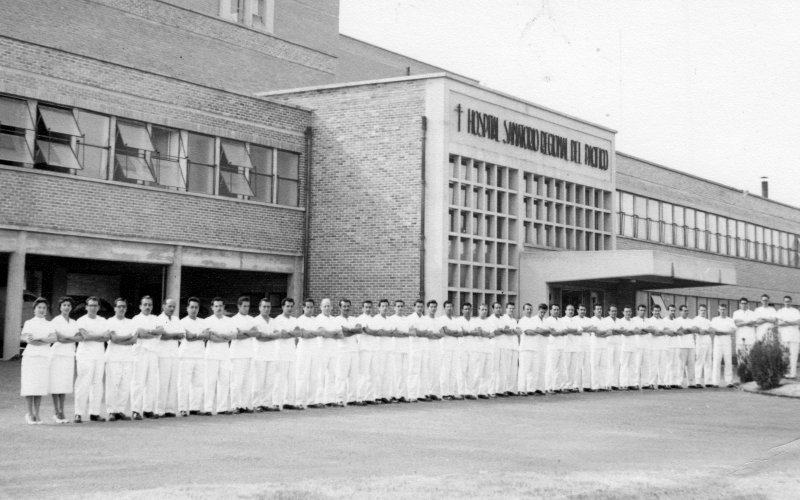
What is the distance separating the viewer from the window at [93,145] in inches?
903

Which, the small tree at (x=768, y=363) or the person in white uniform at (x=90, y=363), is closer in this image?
the person in white uniform at (x=90, y=363)

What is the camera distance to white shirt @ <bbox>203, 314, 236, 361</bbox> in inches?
621

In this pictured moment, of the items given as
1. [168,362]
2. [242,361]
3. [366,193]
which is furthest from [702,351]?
[168,362]

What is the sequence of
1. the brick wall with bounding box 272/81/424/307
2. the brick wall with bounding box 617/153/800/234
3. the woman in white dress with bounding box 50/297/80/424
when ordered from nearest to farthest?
the woman in white dress with bounding box 50/297/80/424
the brick wall with bounding box 272/81/424/307
the brick wall with bounding box 617/153/800/234

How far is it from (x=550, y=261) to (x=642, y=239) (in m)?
12.5

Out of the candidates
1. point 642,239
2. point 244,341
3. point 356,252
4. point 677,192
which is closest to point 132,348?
point 244,341

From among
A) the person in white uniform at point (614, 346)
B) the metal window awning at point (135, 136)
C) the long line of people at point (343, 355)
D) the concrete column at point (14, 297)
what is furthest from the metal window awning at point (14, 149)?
the person in white uniform at point (614, 346)

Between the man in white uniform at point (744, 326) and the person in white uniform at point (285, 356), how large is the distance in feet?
38.8

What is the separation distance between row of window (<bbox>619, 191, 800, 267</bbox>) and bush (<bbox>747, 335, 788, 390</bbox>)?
16893 millimetres

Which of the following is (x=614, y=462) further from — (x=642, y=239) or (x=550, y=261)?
(x=642, y=239)

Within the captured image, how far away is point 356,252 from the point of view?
86.9ft

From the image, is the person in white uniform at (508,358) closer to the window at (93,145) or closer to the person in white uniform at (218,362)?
the person in white uniform at (218,362)

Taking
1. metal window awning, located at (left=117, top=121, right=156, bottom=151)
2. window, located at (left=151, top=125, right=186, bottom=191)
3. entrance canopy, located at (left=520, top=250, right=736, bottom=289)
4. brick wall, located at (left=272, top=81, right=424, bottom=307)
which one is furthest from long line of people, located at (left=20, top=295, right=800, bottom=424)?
window, located at (left=151, top=125, right=186, bottom=191)

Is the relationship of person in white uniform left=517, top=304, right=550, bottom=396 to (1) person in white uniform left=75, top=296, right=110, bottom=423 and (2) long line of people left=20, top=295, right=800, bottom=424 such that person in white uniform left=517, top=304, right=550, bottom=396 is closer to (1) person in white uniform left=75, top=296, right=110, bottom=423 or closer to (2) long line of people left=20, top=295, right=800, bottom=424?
(2) long line of people left=20, top=295, right=800, bottom=424
